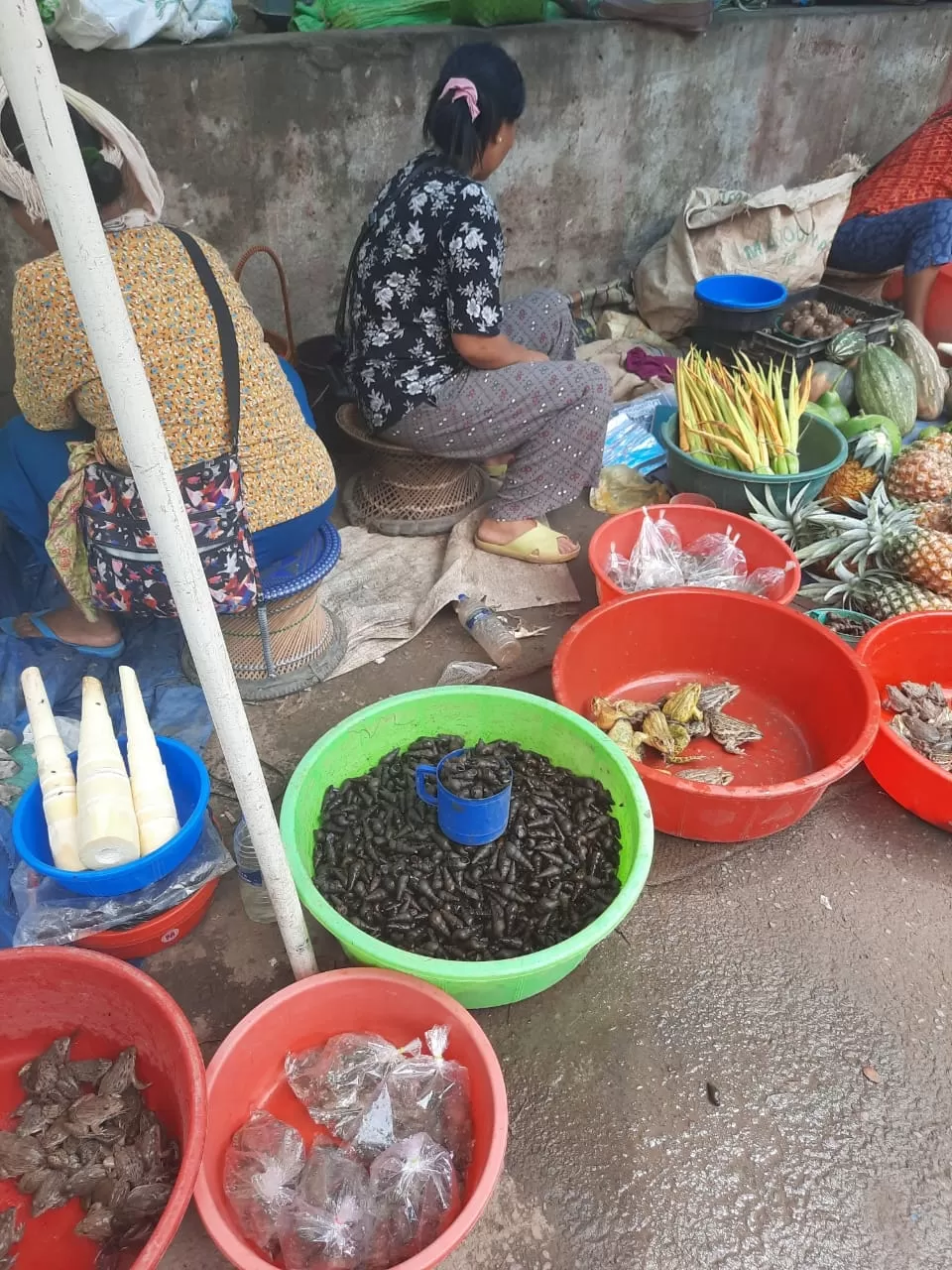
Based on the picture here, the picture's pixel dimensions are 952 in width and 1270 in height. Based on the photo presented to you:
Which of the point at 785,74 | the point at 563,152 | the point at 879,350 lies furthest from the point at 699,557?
the point at 785,74

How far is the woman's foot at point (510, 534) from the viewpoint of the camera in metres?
3.38

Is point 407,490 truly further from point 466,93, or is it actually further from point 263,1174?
point 263,1174

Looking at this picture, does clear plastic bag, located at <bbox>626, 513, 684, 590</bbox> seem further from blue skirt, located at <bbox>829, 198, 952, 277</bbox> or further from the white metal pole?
blue skirt, located at <bbox>829, 198, 952, 277</bbox>

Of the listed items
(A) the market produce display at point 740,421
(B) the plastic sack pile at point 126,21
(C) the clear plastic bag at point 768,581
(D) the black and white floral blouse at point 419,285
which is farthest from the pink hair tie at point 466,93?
(C) the clear plastic bag at point 768,581

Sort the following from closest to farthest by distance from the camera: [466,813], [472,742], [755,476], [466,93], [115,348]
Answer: [115,348] < [466,813] < [472,742] < [466,93] < [755,476]

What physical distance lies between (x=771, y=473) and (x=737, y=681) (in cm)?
102

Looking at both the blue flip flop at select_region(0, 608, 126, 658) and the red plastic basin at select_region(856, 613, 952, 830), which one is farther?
→ the blue flip flop at select_region(0, 608, 126, 658)

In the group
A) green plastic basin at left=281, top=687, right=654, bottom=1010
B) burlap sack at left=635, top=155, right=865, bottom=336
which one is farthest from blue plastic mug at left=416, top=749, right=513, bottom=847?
burlap sack at left=635, top=155, right=865, bottom=336

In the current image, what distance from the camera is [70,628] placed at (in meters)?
2.72

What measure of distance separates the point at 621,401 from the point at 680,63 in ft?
7.81

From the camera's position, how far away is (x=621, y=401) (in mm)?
4344

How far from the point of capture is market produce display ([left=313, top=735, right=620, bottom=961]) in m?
1.87

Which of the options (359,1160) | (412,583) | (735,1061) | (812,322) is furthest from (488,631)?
(812,322)

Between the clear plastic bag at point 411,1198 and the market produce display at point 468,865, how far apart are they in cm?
41
